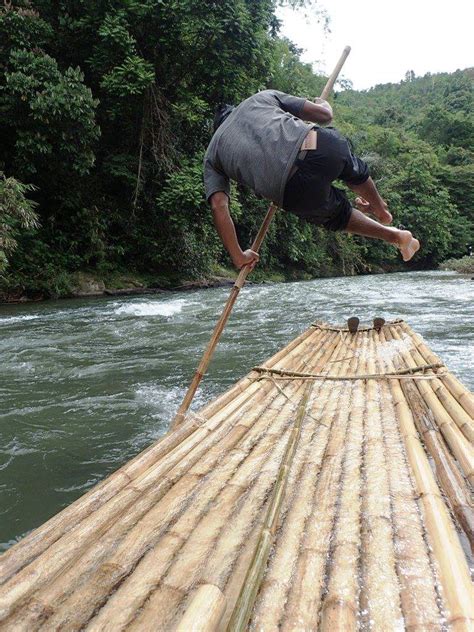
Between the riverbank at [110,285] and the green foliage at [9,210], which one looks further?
the riverbank at [110,285]

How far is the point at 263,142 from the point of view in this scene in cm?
160

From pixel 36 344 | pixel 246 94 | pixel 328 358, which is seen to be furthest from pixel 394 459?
pixel 246 94

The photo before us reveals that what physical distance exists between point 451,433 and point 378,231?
1011 mm

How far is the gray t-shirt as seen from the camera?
1.58m

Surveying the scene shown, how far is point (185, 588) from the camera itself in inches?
32.4

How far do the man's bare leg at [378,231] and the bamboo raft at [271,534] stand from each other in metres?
0.81

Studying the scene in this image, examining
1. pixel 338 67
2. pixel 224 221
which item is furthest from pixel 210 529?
pixel 338 67

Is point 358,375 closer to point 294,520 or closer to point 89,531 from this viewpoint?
point 294,520

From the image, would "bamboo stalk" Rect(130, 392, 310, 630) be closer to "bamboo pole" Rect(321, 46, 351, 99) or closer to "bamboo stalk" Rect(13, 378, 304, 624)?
"bamboo stalk" Rect(13, 378, 304, 624)

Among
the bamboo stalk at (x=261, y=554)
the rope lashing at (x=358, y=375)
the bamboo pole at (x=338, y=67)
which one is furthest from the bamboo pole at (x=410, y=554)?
the bamboo pole at (x=338, y=67)

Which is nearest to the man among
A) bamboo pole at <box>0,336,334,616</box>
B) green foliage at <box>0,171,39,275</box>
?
bamboo pole at <box>0,336,334,616</box>

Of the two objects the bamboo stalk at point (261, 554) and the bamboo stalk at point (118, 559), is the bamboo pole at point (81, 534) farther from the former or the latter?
the bamboo stalk at point (261, 554)

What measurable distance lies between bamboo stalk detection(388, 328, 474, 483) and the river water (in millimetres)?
1411

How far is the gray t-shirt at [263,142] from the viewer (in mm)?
1583
